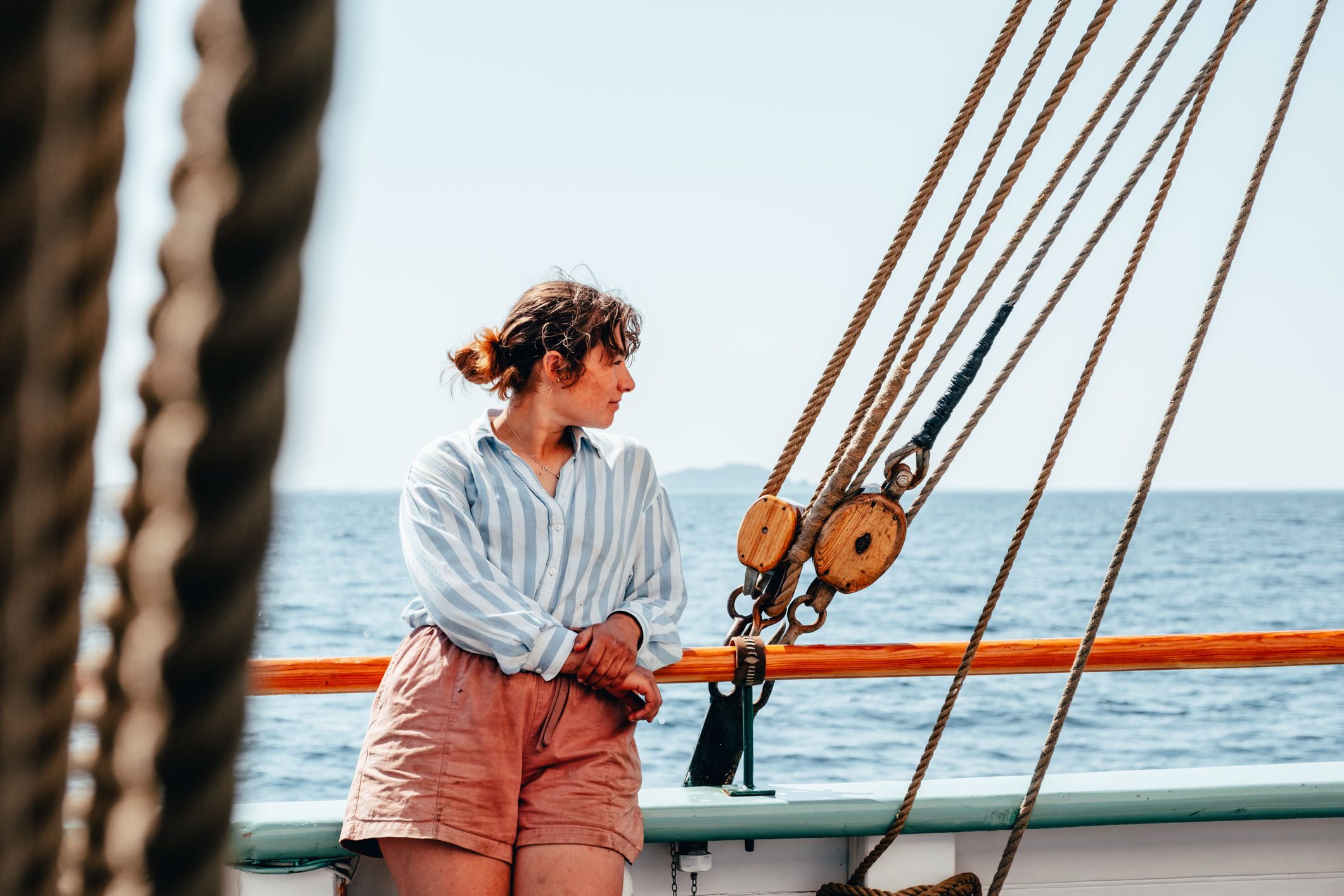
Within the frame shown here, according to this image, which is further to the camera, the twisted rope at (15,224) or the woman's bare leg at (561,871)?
the woman's bare leg at (561,871)

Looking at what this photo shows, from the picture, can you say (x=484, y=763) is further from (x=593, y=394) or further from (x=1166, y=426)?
(x=1166, y=426)

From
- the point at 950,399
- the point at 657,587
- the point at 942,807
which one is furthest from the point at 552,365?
the point at 942,807

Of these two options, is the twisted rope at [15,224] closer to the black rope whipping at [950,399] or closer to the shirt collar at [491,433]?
the shirt collar at [491,433]

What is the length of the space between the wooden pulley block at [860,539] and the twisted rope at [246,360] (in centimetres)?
178

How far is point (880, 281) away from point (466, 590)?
2.95 feet

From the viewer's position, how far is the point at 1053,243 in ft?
6.34

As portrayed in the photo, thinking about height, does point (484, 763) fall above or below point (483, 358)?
below

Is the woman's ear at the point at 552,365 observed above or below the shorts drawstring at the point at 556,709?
above

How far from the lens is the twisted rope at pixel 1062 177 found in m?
1.85

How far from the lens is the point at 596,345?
1.59 m

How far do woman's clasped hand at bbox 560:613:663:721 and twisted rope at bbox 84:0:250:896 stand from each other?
131 centimetres

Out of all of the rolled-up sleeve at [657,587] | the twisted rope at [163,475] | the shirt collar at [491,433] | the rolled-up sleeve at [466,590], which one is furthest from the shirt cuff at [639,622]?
the twisted rope at [163,475]

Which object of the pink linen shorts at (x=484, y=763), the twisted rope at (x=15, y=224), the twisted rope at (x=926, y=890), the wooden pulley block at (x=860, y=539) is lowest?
the twisted rope at (x=926, y=890)

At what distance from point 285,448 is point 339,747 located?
9.87 m
